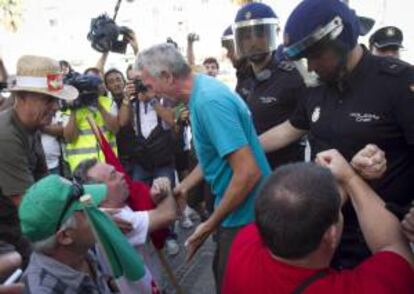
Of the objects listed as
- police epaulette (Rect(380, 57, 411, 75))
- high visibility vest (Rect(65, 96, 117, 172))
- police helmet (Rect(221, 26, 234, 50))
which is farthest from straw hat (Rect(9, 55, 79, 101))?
police helmet (Rect(221, 26, 234, 50))

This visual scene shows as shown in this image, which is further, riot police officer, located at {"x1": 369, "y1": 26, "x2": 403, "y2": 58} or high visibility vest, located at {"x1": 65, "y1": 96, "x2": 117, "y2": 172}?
riot police officer, located at {"x1": 369, "y1": 26, "x2": 403, "y2": 58}

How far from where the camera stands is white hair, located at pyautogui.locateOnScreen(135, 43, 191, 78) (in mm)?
2613

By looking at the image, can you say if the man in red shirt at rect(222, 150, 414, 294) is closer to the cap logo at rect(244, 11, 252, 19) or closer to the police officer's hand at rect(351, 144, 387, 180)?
the police officer's hand at rect(351, 144, 387, 180)

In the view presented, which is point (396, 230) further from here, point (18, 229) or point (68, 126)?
point (68, 126)

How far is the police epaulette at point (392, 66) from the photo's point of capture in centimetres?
196

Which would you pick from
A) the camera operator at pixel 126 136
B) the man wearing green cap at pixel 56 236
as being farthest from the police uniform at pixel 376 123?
the camera operator at pixel 126 136

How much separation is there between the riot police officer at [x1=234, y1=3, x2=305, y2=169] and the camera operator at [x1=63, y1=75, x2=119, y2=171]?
1.83m

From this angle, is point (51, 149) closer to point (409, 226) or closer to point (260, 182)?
point (260, 182)

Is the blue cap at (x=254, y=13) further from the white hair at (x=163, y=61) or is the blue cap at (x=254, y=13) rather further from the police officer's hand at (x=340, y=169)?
the police officer's hand at (x=340, y=169)

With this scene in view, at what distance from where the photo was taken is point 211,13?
16250 mm

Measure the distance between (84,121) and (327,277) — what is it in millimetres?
3692

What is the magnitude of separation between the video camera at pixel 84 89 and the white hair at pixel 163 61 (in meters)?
2.11

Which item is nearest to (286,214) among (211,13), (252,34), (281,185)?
(281,185)

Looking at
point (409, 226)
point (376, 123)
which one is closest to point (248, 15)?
point (376, 123)
